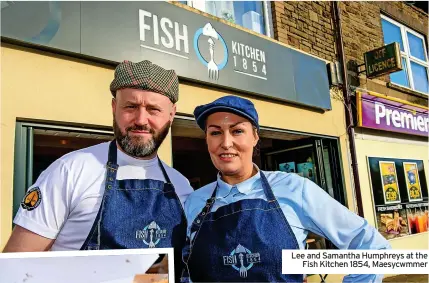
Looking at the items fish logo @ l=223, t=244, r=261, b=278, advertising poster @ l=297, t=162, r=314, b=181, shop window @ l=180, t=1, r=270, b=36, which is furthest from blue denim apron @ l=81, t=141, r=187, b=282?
advertising poster @ l=297, t=162, r=314, b=181

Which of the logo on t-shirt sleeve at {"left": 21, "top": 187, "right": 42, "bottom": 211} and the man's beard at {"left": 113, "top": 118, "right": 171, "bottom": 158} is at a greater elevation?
the man's beard at {"left": 113, "top": 118, "right": 171, "bottom": 158}

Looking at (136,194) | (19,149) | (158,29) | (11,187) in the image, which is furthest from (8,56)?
(136,194)

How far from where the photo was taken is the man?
1.34 meters

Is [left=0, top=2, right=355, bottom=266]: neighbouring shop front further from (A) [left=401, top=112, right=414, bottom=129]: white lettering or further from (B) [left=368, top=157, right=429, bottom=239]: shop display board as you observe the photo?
(A) [left=401, top=112, right=414, bottom=129]: white lettering

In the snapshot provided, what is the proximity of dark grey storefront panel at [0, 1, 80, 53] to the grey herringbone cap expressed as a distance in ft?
3.65

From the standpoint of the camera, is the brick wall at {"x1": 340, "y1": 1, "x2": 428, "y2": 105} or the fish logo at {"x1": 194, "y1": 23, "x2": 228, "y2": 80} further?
the brick wall at {"x1": 340, "y1": 1, "x2": 428, "y2": 105}

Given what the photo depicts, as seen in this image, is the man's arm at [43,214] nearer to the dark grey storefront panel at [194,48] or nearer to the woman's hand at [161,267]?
the woman's hand at [161,267]

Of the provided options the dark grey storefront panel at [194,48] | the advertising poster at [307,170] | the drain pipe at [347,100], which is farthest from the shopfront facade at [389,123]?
the dark grey storefront panel at [194,48]

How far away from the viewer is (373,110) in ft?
16.3

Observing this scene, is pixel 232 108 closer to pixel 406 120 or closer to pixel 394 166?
pixel 394 166

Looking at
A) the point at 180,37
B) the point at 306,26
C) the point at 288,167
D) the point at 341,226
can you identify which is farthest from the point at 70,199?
the point at 306,26

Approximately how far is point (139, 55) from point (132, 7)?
399 mm

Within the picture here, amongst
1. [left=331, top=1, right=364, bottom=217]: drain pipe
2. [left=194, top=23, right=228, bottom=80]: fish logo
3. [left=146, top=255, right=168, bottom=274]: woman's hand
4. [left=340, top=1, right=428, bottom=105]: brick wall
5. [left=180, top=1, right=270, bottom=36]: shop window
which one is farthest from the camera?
[left=340, top=1, right=428, bottom=105]: brick wall

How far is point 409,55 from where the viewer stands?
6039mm
